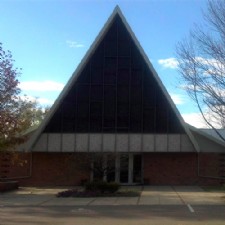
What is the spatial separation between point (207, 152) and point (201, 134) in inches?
56.1

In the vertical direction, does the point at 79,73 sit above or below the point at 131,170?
above

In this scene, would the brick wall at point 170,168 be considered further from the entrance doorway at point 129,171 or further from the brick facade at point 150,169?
the entrance doorway at point 129,171

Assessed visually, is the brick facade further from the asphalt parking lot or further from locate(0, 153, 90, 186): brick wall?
the asphalt parking lot

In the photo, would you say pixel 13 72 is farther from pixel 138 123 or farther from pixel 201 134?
pixel 201 134

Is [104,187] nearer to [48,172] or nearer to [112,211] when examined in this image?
[112,211]

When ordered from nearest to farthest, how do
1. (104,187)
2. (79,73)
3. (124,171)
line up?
(104,187) → (79,73) → (124,171)

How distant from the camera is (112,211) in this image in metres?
17.7

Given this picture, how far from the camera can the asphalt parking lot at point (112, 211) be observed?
1517cm

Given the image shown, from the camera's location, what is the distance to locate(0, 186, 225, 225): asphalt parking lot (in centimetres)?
1517

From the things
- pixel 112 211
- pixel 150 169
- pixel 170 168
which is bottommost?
pixel 112 211

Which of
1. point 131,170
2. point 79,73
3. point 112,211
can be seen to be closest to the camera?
point 112,211

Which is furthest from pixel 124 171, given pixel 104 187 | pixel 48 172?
pixel 104 187

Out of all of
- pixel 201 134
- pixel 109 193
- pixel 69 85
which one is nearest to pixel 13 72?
pixel 109 193

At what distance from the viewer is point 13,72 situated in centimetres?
2453
